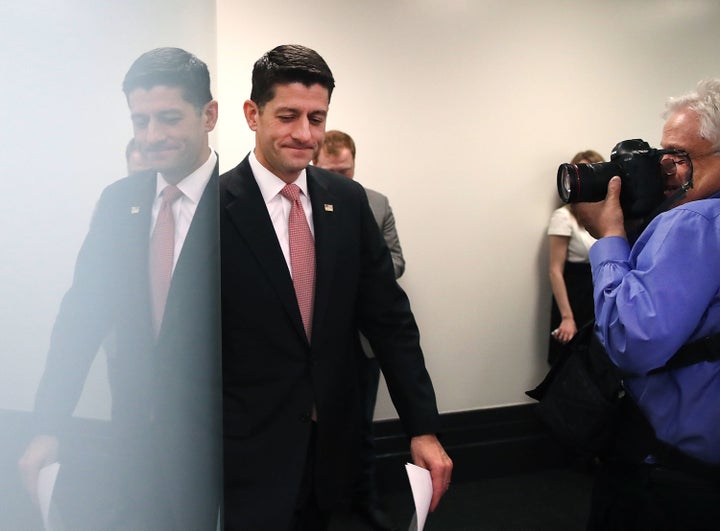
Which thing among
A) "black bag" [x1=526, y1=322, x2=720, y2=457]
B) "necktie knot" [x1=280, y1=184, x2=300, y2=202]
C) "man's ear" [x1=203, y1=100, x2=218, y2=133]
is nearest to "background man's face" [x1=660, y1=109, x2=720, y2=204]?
"black bag" [x1=526, y1=322, x2=720, y2=457]

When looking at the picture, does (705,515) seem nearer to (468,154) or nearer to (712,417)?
(712,417)

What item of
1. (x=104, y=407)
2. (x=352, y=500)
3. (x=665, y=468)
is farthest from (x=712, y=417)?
(x=352, y=500)

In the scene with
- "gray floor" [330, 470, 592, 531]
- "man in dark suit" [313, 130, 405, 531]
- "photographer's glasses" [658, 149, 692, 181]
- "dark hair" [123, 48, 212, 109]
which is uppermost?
"dark hair" [123, 48, 212, 109]

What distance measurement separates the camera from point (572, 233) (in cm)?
252

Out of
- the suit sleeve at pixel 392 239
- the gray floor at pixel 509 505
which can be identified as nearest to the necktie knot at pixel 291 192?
the suit sleeve at pixel 392 239

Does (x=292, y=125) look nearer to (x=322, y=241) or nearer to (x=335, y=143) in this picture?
(x=322, y=241)

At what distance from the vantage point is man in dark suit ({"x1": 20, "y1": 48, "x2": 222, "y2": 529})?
0.14m

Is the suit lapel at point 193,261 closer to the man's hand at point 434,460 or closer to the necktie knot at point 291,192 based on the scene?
the necktie knot at point 291,192

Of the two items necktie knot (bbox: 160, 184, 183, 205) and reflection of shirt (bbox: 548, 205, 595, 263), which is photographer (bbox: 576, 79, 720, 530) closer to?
necktie knot (bbox: 160, 184, 183, 205)

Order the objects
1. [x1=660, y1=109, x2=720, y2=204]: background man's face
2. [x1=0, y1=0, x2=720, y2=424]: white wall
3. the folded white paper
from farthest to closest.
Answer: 1. [x1=0, y1=0, x2=720, y2=424]: white wall
2. [x1=660, y1=109, x2=720, y2=204]: background man's face
3. the folded white paper

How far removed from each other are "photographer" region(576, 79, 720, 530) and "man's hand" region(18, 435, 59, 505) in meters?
0.95

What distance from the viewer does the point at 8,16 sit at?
11 cm

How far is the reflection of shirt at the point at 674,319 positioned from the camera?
887 mm

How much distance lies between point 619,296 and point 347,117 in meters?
1.66
